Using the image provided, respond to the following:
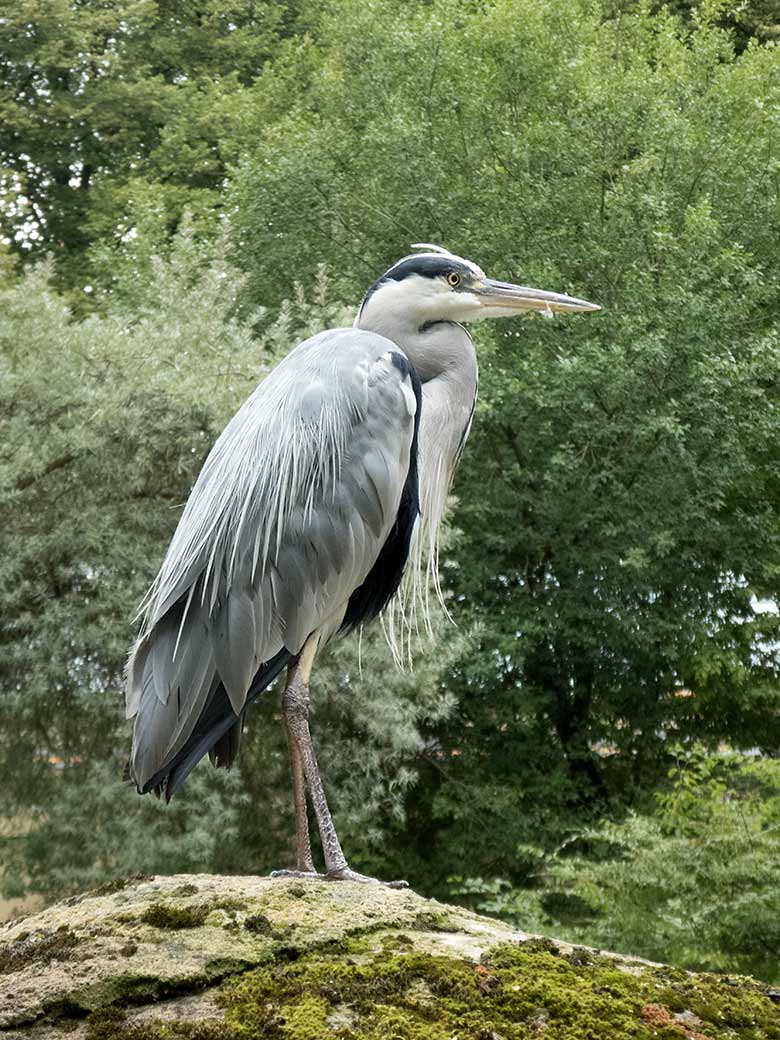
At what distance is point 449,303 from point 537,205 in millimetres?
11197

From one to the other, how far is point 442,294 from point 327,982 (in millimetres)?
2609

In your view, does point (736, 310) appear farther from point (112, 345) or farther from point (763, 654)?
point (112, 345)

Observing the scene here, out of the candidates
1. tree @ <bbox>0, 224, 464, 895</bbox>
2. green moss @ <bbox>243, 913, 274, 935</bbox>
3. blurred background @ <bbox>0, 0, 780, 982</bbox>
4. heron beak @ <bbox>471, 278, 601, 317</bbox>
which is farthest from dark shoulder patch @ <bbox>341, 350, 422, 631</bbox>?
tree @ <bbox>0, 224, 464, 895</bbox>

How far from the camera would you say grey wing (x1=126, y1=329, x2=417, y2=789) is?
14.0ft

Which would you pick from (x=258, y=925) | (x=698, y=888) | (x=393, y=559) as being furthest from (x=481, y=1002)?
(x=698, y=888)

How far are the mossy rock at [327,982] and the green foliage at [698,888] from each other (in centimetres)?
608

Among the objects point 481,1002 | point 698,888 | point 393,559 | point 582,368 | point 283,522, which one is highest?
point 582,368

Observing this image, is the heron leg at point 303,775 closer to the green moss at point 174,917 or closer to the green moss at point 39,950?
the green moss at point 174,917

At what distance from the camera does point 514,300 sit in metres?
5.05

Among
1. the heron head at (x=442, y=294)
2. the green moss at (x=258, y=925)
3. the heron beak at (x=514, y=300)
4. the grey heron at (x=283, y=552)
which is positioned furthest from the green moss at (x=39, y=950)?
the heron beak at (x=514, y=300)

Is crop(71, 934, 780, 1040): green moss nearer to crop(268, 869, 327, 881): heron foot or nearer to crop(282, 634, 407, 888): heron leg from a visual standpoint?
crop(268, 869, 327, 881): heron foot

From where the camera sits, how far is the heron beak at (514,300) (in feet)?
16.4

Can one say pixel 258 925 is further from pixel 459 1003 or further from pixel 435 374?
pixel 435 374

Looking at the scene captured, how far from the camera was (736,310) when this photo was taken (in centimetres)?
1449
